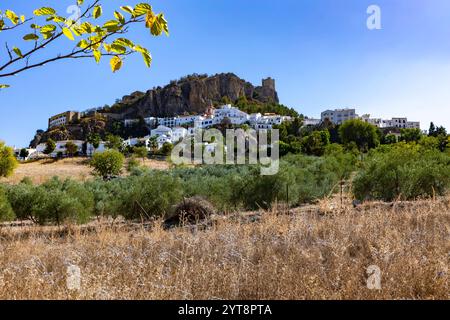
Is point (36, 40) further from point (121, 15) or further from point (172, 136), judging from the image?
point (172, 136)

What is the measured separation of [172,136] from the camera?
99.5 meters

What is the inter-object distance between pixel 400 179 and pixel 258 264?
1368 centimetres

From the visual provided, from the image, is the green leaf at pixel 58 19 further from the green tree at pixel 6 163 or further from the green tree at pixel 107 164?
the green tree at pixel 107 164

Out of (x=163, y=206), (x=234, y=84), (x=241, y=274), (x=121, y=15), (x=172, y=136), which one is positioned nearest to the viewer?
(x=121, y=15)

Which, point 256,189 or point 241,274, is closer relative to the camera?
point 241,274

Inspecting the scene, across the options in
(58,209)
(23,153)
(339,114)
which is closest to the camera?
(58,209)

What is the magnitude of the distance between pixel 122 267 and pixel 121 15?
2.95 meters

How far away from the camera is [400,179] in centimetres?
1584

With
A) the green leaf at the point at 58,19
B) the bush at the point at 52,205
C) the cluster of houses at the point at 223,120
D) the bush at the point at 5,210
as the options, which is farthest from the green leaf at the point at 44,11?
the cluster of houses at the point at 223,120

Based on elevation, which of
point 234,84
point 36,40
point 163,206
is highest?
point 234,84

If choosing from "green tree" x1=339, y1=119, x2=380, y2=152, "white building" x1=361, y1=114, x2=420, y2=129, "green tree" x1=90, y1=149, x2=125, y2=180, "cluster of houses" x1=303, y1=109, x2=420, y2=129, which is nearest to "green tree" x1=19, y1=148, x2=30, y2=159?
"green tree" x1=90, y1=149, x2=125, y2=180

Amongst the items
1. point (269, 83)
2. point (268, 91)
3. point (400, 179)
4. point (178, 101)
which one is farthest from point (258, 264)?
→ point (269, 83)

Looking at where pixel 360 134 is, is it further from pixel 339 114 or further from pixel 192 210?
pixel 192 210
